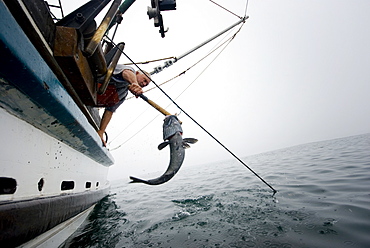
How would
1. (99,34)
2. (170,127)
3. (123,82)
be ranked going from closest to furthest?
1. (99,34)
2. (170,127)
3. (123,82)

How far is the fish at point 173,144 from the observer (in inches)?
102

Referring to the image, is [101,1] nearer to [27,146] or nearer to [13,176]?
[27,146]

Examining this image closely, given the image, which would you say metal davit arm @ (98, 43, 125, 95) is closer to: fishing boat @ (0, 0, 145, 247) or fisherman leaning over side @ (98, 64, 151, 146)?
fishing boat @ (0, 0, 145, 247)

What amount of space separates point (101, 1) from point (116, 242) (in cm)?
354

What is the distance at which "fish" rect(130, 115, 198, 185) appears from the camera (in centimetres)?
259

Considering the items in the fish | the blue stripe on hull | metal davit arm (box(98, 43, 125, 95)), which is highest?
metal davit arm (box(98, 43, 125, 95))

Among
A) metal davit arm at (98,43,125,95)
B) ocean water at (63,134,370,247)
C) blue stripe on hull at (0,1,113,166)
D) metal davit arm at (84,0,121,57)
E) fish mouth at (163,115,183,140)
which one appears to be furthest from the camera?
fish mouth at (163,115,183,140)

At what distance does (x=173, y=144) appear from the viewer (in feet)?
9.00

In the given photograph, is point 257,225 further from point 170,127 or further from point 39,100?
point 39,100

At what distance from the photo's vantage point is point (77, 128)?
212 cm

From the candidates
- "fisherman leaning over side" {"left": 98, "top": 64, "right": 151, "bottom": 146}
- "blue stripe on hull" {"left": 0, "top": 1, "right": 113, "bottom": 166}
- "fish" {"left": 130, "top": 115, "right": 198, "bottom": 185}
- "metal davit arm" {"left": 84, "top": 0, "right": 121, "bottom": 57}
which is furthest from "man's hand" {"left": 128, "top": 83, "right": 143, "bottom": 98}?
"metal davit arm" {"left": 84, "top": 0, "right": 121, "bottom": 57}

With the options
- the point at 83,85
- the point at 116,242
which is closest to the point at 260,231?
the point at 116,242

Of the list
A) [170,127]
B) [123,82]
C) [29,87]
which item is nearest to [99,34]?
[29,87]

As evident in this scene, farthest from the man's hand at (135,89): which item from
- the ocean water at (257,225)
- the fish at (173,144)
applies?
the ocean water at (257,225)
